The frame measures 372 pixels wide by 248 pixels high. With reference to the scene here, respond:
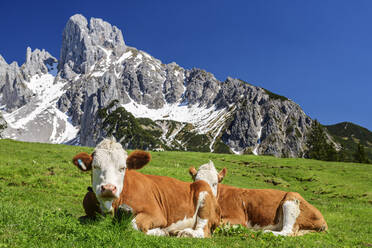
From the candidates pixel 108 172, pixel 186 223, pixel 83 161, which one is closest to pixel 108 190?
pixel 108 172

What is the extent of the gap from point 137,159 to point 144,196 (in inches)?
39.2

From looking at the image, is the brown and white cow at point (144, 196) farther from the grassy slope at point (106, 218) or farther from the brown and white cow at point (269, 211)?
the brown and white cow at point (269, 211)

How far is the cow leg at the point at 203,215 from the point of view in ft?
26.2

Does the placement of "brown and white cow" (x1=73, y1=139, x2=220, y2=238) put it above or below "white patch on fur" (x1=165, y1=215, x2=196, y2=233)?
above

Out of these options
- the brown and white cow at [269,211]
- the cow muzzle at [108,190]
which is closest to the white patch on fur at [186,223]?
the brown and white cow at [269,211]

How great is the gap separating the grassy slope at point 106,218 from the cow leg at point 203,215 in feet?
1.32

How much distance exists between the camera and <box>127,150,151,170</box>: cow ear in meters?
7.12

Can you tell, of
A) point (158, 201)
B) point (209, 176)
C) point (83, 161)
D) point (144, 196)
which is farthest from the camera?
point (209, 176)

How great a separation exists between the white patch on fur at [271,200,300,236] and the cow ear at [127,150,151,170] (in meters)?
5.46

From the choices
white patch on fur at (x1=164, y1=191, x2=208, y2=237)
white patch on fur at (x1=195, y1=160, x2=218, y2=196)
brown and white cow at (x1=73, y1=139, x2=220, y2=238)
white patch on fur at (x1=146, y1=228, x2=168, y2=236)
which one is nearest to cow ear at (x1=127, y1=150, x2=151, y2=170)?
brown and white cow at (x1=73, y1=139, x2=220, y2=238)

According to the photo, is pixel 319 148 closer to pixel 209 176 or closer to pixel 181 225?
pixel 209 176

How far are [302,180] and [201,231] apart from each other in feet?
86.2

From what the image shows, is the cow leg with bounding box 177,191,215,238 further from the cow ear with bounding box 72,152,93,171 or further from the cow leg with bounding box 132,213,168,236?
the cow ear with bounding box 72,152,93,171

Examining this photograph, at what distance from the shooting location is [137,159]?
7191 millimetres
